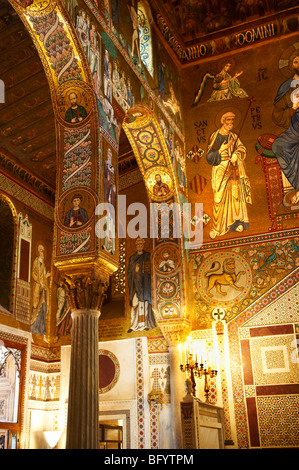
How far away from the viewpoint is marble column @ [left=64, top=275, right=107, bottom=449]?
21.2ft

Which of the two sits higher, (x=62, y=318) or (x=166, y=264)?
(x=166, y=264)

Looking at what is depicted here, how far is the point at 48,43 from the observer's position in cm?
761

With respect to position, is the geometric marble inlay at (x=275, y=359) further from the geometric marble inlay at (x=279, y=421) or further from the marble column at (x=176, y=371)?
the marble column at (x=176, y=371)

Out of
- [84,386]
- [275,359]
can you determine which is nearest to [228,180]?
[275,359]

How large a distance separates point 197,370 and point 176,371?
21.4 inches

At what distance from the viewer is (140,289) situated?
1202 centimetres

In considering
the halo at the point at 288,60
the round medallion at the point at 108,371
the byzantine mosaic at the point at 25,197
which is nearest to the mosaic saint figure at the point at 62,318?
the round medallion at the point at 108,371

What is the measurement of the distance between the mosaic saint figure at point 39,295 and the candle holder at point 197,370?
3.65m

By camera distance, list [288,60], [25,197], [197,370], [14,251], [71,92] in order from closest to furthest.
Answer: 1. [71,92]
2. [197,370]
3. [14,251]
4. [288,60]
5. [25,197]

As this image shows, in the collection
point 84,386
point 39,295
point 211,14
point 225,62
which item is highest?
point 211,14

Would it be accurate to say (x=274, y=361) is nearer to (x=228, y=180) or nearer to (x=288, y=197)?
(x=288, y=197)

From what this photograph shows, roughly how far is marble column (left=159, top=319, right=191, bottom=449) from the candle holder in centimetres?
20
